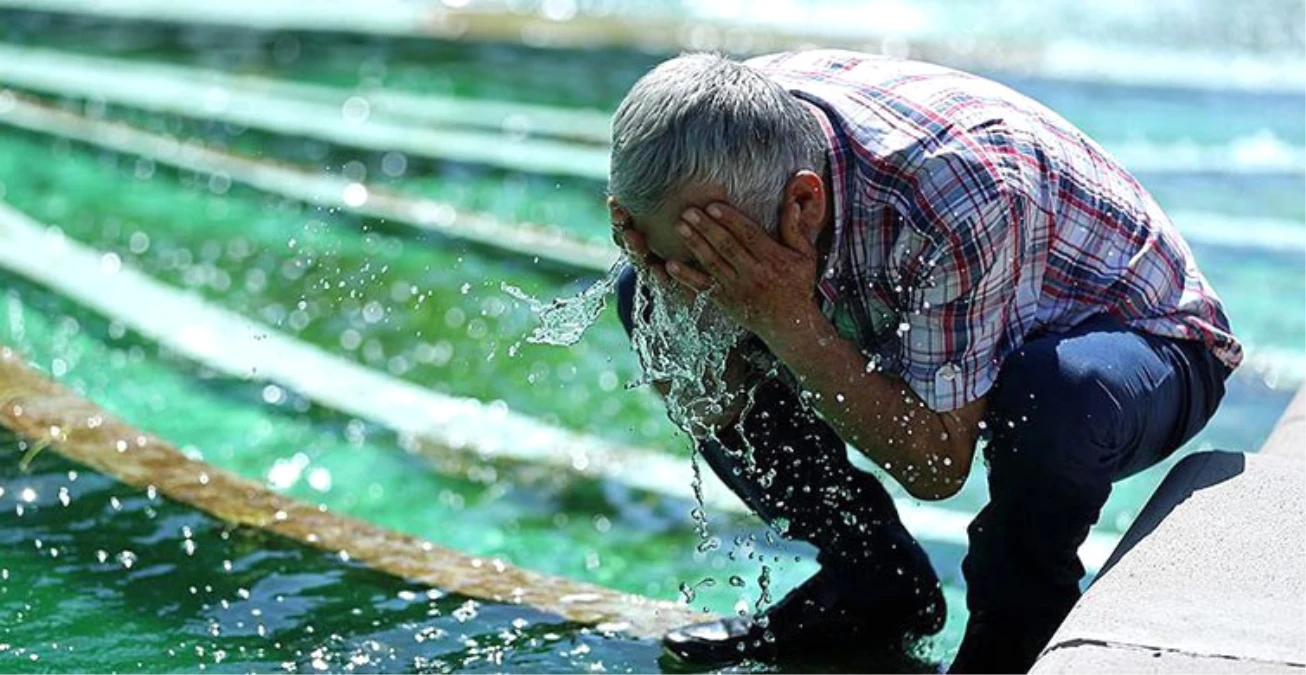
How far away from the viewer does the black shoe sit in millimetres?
3467

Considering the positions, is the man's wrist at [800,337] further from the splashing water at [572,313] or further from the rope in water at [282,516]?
the rope in water at [282,516]

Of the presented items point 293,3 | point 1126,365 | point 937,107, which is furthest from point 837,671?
point 293,3

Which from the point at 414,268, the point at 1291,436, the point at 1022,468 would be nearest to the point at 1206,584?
the point at 1022,468

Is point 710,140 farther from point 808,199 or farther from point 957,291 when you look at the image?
point 957,291

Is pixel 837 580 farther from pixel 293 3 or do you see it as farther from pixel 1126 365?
pixel 293 3

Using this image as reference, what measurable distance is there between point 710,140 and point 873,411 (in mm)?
489

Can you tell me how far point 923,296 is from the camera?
2961 millimetres

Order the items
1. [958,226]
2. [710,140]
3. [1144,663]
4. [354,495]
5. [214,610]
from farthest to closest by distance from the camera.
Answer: [354,495]
[214,610]
[958,226]
[710,140]
[1144,663]

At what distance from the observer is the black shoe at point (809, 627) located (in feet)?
11.4

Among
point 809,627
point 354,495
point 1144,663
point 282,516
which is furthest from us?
point 354,495

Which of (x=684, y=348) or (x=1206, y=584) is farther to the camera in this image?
(x=684, y=348)

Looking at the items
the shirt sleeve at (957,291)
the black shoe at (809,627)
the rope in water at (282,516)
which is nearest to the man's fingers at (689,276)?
the shirt sleeve at (957,291)

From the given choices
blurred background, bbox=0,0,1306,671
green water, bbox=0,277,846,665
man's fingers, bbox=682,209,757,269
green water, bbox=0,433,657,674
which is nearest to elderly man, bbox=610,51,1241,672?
man's fingers, bbox=682,209,757,269

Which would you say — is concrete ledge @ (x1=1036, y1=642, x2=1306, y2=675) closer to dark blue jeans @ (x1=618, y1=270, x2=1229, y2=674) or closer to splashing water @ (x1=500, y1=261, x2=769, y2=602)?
dark blue jeans @ (x1=618, y1=270, x2=1229, y2=674)
